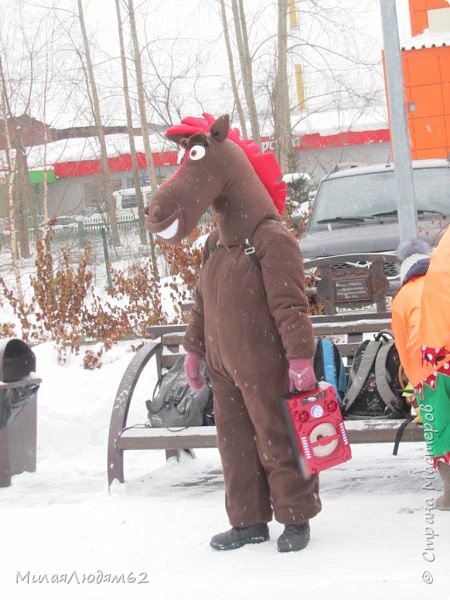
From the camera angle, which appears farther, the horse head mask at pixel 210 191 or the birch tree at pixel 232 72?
the birch tree at pixel 232 72

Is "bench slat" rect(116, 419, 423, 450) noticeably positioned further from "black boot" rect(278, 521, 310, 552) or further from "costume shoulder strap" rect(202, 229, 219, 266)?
"costume shoulder strap" rect(202, 229, 219, 266)

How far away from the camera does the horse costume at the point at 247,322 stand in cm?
383

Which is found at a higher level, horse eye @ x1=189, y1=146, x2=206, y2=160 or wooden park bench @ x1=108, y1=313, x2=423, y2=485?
horse eye @ x1=189, y1=146, x2=206, y2=160

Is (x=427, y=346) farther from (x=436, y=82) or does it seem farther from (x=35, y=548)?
(x=436, y=82)

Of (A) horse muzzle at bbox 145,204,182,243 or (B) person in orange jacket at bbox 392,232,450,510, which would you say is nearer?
(B) person in orange jacket at bbox 392,232,450,510

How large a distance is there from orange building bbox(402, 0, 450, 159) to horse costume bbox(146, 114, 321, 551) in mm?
14463

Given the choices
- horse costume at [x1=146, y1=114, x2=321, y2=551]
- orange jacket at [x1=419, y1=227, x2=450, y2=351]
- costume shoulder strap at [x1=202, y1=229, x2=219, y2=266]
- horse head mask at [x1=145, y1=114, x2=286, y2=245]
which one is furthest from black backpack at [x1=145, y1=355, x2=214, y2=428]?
orange jacket at [x1=419, y1=227, x2=450, y2=351]

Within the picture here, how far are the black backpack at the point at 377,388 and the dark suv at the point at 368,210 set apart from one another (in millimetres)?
3470

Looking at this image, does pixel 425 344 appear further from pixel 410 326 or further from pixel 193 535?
pixel 193 535

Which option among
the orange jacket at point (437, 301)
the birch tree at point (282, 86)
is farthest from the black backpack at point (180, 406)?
the birch tree at point (282, 86)

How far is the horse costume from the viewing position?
3828 mm

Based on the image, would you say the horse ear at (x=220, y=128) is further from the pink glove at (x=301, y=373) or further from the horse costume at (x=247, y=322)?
the pink glove at (x=301, y=373)

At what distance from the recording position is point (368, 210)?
9203 millimetres

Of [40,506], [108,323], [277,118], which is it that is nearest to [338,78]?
[277,118]
